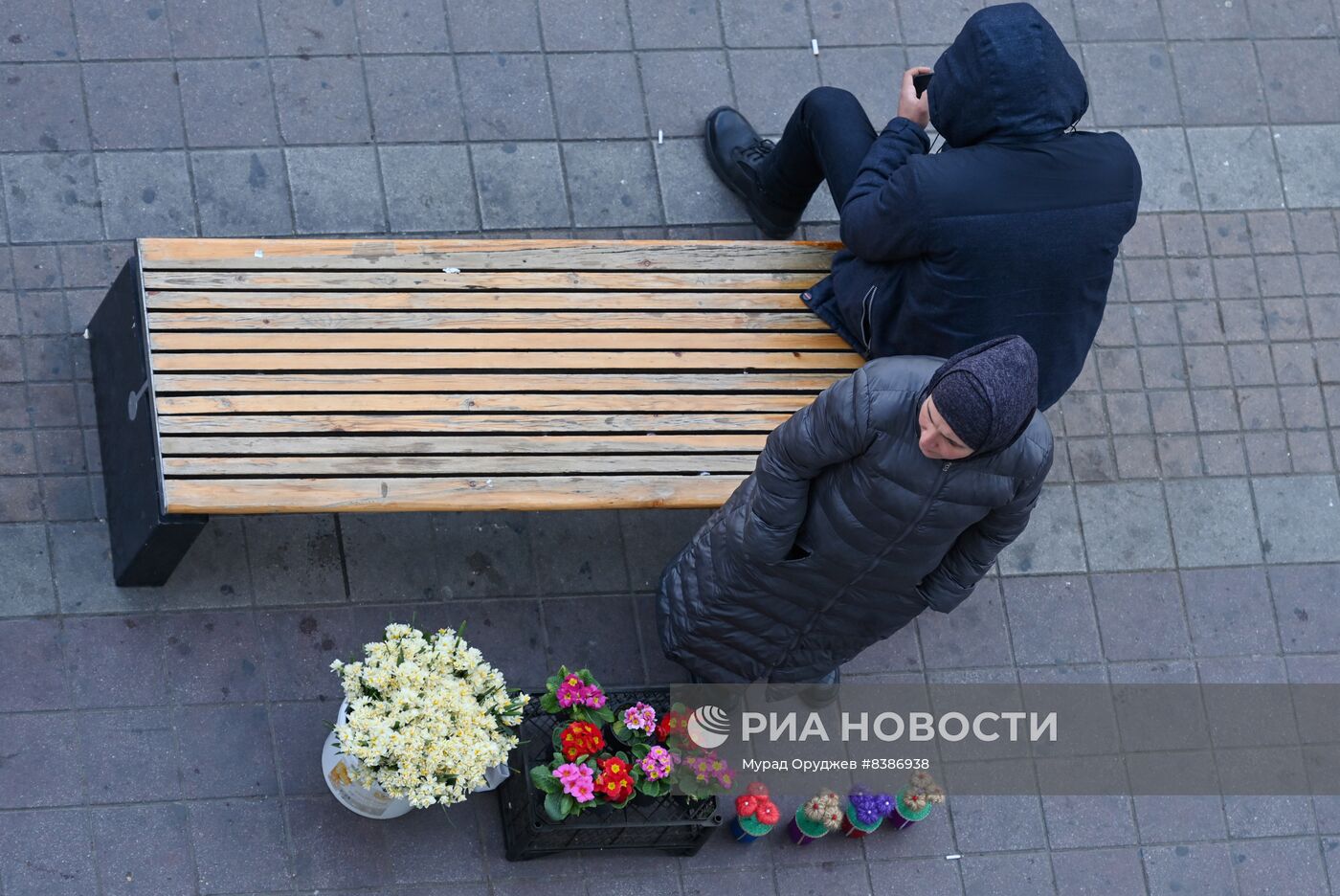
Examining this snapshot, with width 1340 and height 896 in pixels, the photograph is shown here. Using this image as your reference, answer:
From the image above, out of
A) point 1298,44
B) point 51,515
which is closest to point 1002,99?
point 1298,44

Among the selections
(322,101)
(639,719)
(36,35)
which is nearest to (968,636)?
(639,719)

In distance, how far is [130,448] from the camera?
4637mm

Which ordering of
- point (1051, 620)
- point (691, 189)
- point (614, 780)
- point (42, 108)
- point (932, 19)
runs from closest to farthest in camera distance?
point (614, 780), point (42, 108), point (1051, 620), point (691, 189), point (932, 19)

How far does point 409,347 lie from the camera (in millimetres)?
4656

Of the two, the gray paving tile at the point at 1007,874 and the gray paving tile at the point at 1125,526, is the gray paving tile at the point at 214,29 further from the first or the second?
the gray paving tile at the point at 1007,874

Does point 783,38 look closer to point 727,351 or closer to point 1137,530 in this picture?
point 727,351

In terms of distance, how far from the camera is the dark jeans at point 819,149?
5.09 metres

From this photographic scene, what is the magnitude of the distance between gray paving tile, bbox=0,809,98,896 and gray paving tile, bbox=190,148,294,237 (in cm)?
197

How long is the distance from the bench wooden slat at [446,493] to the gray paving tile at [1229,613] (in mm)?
1926

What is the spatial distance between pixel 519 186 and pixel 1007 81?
6.38 ft

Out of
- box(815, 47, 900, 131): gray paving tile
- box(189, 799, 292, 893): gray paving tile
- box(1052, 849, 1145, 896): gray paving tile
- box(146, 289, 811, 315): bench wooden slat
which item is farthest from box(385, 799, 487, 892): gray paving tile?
box(815, 47, 900, 131): gray paving tile

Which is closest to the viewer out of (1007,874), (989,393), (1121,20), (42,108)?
(989,393)

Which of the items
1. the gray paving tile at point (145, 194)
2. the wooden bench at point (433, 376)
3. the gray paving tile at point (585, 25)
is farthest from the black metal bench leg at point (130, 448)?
the gray paving tile at point (585, 25)

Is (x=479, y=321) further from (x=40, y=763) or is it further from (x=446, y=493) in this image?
(x=40, y=763)
